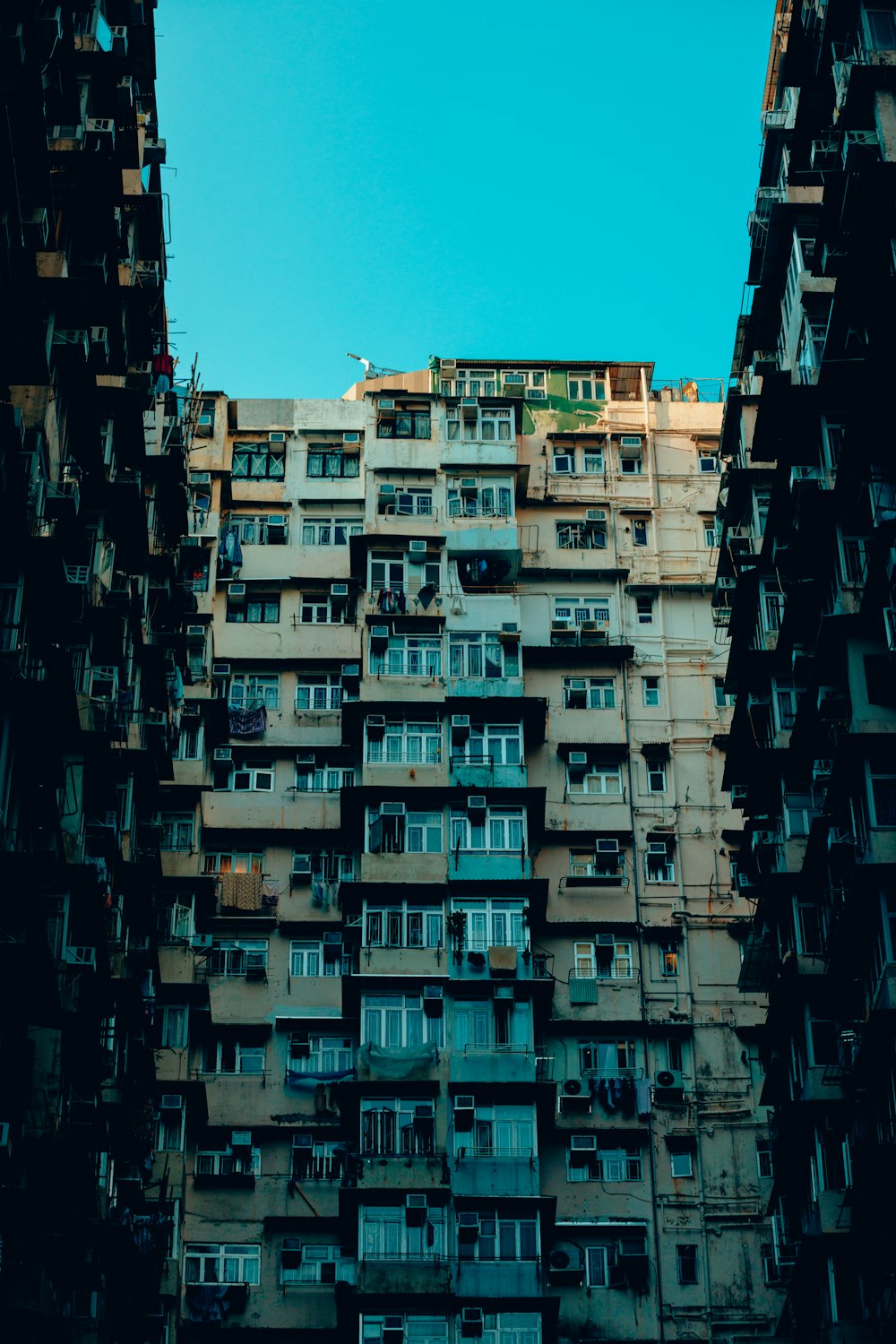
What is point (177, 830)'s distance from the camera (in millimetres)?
47719

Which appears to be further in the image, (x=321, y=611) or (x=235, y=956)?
(x=321, y=611)

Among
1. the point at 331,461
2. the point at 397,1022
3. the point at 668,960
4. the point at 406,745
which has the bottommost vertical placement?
the point at 397,1022

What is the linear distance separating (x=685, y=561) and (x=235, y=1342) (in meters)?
23.0

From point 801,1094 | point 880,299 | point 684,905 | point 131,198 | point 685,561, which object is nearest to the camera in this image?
point 880,299

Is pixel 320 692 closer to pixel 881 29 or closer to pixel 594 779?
pixel 594 779

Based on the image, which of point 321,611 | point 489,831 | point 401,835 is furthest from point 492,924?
point 321,611

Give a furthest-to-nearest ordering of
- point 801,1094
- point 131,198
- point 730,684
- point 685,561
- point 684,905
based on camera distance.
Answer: point 685,561 → point 684,905 → point 730,684 → point 131,198 → point 801,1094

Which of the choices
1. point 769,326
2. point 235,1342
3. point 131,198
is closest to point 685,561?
point 769,326

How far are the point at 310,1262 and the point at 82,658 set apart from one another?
51.5ft

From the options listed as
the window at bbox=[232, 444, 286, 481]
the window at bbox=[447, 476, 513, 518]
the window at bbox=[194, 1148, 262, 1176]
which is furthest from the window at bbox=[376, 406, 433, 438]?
the window at bbox=[194, 1148, 262, 1176]

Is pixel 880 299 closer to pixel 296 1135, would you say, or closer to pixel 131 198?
pixel 131 198

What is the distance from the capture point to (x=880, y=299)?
33719 mm

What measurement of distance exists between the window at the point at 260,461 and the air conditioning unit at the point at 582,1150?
19789mm

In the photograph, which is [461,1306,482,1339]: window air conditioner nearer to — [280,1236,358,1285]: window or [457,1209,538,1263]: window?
[457,1209,538,1263]: window
